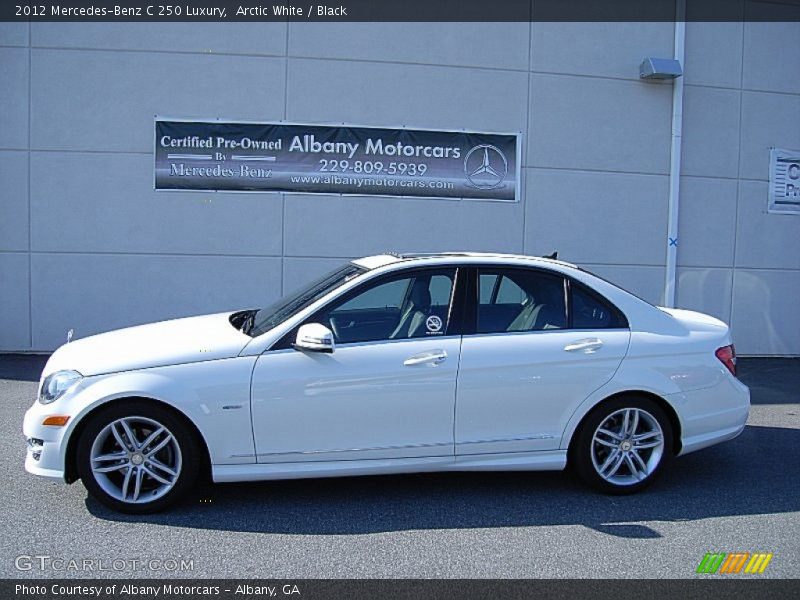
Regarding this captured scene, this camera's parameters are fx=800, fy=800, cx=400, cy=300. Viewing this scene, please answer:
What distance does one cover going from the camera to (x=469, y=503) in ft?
17.2

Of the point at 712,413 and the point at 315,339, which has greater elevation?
the point at 315,339

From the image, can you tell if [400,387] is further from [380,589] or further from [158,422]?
[158,422]

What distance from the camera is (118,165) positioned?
10.1 m

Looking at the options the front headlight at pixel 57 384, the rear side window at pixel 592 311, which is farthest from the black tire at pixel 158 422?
the rear side window at pixel 592 311

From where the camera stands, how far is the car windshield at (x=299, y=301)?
5.26 metres

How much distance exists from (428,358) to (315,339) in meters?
0.73

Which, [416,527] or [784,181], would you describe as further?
[784,181]

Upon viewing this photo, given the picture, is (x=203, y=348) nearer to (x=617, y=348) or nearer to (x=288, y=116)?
(x=617, y=348)

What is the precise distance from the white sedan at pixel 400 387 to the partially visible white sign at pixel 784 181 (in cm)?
651

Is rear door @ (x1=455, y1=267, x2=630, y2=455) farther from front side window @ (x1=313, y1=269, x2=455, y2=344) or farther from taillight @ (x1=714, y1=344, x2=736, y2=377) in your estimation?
taillight @ (x1=714, y1=344, x2=736, y2=377)

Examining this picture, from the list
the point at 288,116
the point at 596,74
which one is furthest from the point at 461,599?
the point at 596,74

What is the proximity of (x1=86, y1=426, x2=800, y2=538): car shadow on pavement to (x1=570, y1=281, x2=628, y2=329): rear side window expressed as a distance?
1.15 meters

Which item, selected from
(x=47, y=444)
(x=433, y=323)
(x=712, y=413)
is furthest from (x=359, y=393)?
(x=712, y=413)

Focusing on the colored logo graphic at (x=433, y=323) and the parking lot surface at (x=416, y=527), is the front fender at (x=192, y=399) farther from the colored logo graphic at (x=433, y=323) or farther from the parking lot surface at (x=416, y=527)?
the colored logo graphic at (x=433, y=323)
